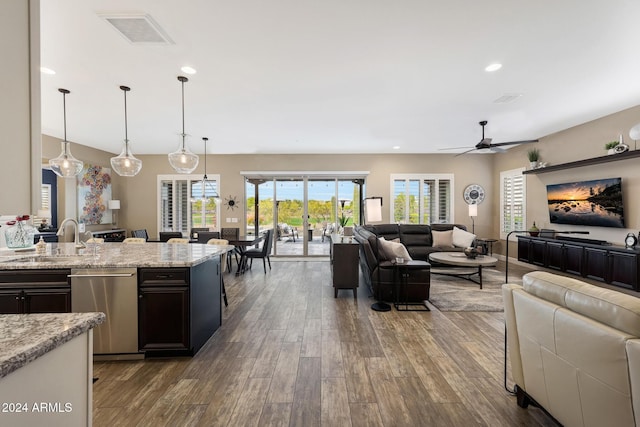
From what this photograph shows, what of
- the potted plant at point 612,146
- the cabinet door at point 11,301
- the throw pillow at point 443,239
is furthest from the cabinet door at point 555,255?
the cabinet door at point 11,301

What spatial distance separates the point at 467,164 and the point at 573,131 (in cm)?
250

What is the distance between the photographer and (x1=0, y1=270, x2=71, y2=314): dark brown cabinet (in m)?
2.47

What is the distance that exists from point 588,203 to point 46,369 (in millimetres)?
7243

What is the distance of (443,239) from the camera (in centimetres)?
680

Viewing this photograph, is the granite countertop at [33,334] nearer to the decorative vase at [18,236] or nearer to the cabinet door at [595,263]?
the decorative vase at [18,236]

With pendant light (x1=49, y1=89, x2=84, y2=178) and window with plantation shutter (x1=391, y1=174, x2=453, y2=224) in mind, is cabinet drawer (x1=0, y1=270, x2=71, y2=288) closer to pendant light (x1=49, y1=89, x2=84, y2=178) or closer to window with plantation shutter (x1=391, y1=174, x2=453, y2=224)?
pendant light (x1=49, y1=89, x2=84, y2=178)

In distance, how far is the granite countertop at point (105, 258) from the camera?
251 centimetres

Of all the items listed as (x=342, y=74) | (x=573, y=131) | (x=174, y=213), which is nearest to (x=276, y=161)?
(x=174, y=213)

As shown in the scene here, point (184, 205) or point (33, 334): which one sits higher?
point (184, 205)

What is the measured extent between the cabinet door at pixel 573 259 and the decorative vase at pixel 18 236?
326 inches

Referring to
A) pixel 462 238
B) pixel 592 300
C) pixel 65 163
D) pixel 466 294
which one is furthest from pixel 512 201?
pixel 65 163

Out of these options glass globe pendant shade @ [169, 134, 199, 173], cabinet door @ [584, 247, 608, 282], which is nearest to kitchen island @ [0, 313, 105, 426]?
→ glass globe pendant shade @ [169, 134, 199, 173]

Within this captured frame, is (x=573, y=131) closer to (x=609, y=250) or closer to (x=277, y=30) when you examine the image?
(x=609, y=250)

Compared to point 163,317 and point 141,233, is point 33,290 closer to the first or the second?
point 163,317
